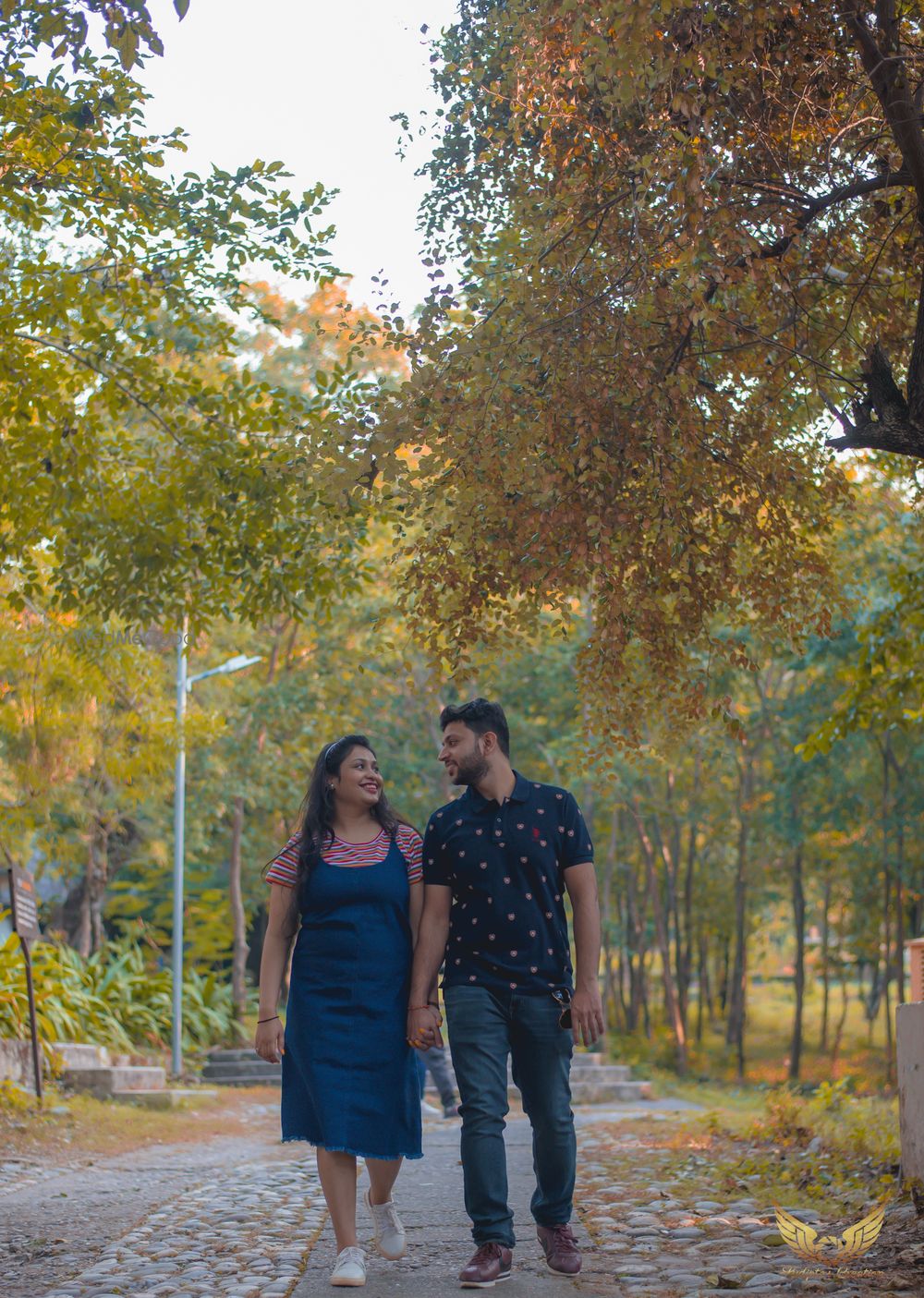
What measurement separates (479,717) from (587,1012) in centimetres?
113

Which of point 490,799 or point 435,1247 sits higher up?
point 490,799

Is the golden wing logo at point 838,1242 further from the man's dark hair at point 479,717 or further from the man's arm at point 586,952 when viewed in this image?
the man's dark hair at point 479,717

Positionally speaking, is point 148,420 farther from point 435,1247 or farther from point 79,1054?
point 79,1054

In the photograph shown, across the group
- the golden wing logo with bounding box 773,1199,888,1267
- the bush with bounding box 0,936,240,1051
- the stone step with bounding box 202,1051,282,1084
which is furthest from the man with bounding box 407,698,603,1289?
the stone step with bounding box 202,1051,282,1084

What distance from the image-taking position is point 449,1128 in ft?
47.3

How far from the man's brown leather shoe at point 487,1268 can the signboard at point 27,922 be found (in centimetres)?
930

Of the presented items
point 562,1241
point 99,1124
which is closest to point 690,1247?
point 562,1241

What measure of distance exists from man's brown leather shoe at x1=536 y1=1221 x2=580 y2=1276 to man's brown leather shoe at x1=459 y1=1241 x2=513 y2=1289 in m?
0.19

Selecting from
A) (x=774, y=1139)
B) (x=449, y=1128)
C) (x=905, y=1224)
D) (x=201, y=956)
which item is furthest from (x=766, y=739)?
(x=905, y=1224)

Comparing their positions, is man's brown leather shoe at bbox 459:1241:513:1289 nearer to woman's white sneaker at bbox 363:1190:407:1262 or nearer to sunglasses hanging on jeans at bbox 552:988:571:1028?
woman's white sneaker at bbox 363:1190:407:1262

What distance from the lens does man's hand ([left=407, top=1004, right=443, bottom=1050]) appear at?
541 centimetres

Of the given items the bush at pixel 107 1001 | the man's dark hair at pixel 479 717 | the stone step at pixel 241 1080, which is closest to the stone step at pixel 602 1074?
the stone step at pixel 241 1080

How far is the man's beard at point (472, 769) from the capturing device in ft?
18.2

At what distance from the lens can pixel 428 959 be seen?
18.0 ft
